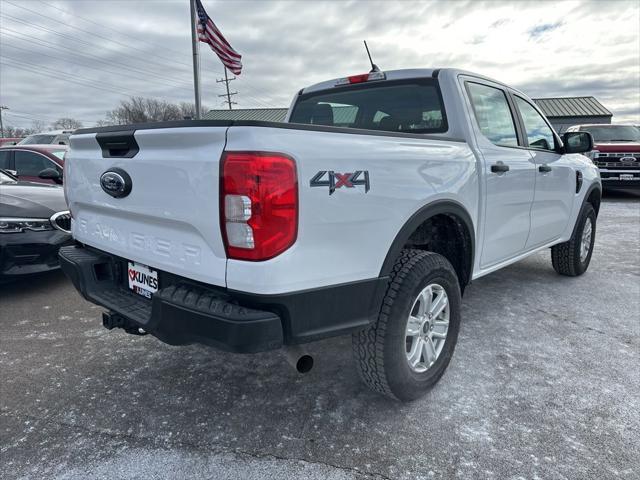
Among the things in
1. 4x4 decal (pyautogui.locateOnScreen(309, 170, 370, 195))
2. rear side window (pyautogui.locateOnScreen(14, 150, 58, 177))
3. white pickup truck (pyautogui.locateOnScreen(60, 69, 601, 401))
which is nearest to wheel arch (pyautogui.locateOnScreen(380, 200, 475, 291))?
white pickup truck (pyautogui.locateOnScreen(60, 69, 601, 401))

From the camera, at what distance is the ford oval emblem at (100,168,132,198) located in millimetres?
2240

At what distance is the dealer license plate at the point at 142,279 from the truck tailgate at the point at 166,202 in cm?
6

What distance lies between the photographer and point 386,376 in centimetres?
233

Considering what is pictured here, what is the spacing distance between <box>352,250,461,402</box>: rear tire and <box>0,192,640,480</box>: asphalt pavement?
189 mm

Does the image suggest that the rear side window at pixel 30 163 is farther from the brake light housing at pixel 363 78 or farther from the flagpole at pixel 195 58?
the flagpole at pixel 195 58

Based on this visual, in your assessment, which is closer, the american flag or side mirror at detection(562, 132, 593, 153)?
side mirror at detection(562, 132, 593, 153)

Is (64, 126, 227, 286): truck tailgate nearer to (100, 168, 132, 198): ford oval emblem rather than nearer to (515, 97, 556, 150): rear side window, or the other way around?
(100, 168, 132, 198): ford oval emblem

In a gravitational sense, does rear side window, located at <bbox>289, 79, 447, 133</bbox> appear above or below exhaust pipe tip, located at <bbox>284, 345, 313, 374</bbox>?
above

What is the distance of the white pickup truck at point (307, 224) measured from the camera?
5.91 ft

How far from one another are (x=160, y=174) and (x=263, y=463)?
1.37 meters

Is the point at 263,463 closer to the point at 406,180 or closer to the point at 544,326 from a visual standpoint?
the point at 406,180

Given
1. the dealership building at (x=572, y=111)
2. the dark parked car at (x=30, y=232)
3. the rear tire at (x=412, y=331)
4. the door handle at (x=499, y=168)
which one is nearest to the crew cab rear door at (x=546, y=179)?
the door handle at (x=499, y=168)

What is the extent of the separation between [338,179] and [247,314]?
66 centimetres

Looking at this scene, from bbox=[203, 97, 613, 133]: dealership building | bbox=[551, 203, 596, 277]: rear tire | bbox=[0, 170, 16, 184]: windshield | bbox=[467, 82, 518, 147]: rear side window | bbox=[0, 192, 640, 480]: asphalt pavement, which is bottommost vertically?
bbox=[0, 192, 640, 480]: asphalt pavement
